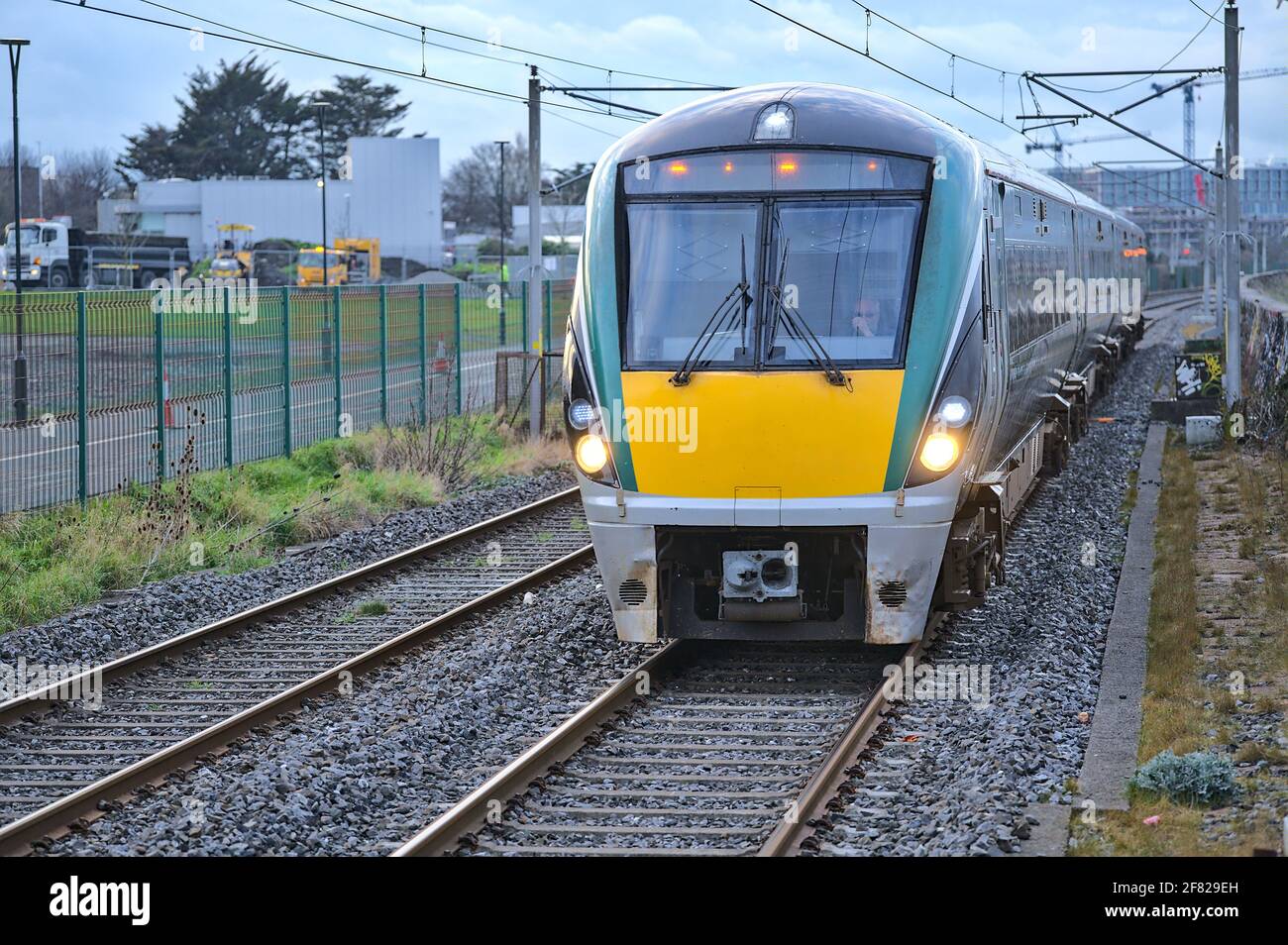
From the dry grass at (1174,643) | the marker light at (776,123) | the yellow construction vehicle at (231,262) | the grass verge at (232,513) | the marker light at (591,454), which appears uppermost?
the yellow construction vehicle at (231,262)

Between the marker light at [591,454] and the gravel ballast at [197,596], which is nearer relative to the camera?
the marker light at [591,454]

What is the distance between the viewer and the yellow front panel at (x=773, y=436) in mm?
9406

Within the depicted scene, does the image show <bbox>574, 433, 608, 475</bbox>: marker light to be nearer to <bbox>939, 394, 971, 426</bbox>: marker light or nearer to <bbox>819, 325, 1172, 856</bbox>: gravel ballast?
<bbox>939, 394, 971, 426</bbox>: marker light

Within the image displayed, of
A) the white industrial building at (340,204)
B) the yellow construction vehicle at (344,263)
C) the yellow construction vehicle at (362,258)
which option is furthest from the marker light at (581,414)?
the white industrial building at (340,204)

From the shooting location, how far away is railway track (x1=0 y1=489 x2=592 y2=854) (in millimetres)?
8117

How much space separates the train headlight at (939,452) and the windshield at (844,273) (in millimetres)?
538

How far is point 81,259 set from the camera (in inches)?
2269

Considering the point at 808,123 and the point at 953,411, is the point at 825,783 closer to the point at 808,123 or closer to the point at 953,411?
the point at 953,411

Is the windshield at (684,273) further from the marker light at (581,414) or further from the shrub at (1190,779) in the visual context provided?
the shrub at (1190,779)

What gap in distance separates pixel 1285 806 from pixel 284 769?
14.9 feet

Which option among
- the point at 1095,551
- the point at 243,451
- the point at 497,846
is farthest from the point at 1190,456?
the point at 497,846

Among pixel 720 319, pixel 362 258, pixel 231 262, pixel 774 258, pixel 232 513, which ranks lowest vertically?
pixel 232 513

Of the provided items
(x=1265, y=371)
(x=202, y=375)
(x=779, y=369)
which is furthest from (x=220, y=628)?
(x=1265, y=371)

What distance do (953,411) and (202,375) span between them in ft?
36.0
